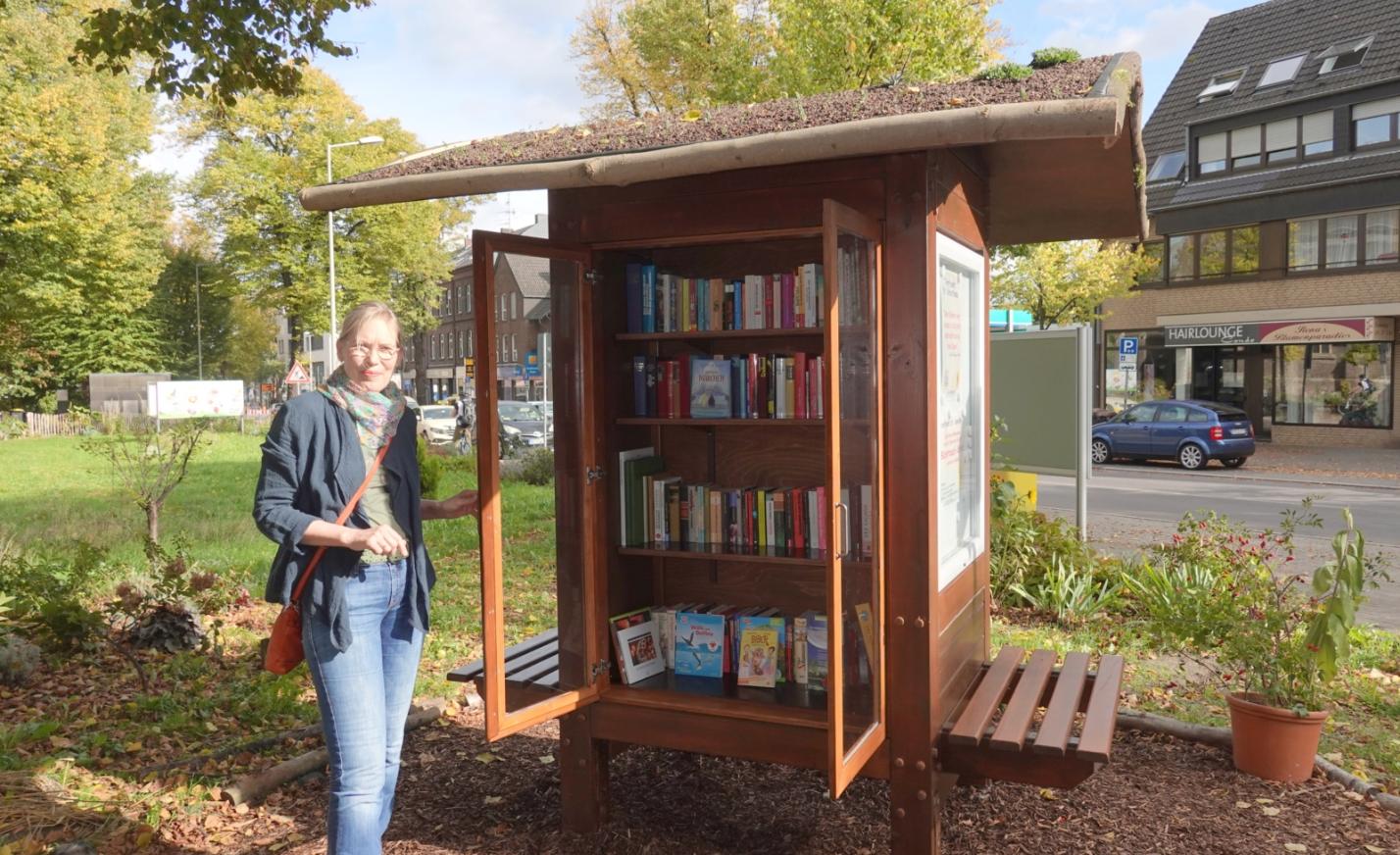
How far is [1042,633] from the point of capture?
6.94 metres

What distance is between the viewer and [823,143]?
3.26m

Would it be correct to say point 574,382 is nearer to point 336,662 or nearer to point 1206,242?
point 336,662

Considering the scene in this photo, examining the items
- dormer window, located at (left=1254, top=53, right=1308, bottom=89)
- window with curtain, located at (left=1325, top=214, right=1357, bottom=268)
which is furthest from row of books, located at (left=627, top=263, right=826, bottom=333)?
dormer window, located at (left=1254, top=53, right=1308, bottom=89)

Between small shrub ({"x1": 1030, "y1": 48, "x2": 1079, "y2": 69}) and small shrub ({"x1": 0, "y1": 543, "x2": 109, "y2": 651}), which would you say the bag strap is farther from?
small shrub ({"x1": 0, "y1": 543, "x2": 109, "y2": 651})

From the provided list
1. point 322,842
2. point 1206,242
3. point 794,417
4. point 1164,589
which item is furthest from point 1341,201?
point 322,842

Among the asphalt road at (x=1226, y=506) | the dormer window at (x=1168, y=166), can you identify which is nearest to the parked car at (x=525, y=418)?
the asphalt road at (x=1226, y=506)

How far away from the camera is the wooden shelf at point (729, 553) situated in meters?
4.20

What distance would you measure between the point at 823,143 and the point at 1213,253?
29.1 m

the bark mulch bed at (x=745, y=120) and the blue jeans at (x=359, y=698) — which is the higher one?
the bark mulch bed at (x=745, y=120)

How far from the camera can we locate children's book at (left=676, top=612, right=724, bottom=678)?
14.9 ft

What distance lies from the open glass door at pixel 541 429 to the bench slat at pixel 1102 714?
6.14 feet

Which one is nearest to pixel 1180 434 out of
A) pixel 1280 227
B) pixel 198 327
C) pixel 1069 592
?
pixel 1280 227

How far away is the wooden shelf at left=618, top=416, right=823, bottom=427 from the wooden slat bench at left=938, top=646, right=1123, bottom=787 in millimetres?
1280

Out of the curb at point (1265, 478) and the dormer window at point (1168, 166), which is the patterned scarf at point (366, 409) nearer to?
the curb at point (1265, 478)
